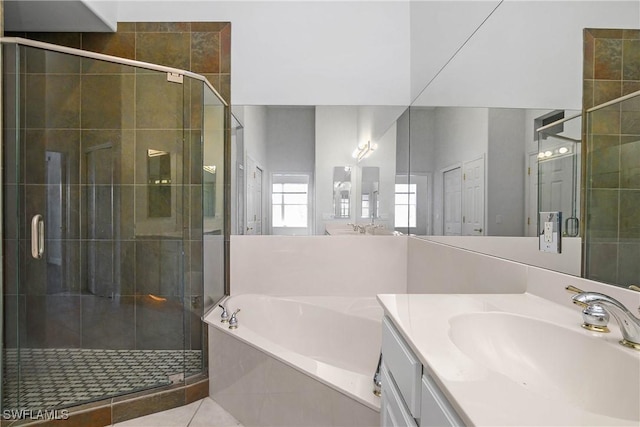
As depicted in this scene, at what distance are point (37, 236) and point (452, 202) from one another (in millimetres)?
2365

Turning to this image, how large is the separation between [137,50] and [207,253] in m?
1.57

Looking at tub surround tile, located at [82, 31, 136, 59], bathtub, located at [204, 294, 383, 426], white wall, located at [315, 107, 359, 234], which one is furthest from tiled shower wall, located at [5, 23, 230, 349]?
white wall, located at [315, 107, 359, 234]

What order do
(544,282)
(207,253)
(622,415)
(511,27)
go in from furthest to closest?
(207,253)
(511,27)
(544,282)
(622,415)

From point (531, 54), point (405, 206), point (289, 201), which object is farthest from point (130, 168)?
point (531, 54)

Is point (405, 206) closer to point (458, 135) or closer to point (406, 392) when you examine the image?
point (458, 135)

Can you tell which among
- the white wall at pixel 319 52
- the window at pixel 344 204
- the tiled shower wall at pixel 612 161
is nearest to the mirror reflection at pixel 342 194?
the window at pixel 344 204

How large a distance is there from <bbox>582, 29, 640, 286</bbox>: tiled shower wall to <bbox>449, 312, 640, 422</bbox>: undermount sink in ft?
0.71

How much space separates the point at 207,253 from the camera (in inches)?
86.7

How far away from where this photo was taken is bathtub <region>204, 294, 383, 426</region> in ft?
4.32

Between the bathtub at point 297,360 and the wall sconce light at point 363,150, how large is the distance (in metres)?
1.06

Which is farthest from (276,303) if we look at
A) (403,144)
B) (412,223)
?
Answer: (403,144)

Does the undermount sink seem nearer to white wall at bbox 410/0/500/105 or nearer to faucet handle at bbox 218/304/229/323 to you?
white wall at bbox 410/0/500/105

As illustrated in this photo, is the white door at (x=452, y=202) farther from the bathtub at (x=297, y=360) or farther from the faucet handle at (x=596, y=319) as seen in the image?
the faucet handle at (x=596, y=319)

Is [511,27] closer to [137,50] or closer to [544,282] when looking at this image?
[544,282]
